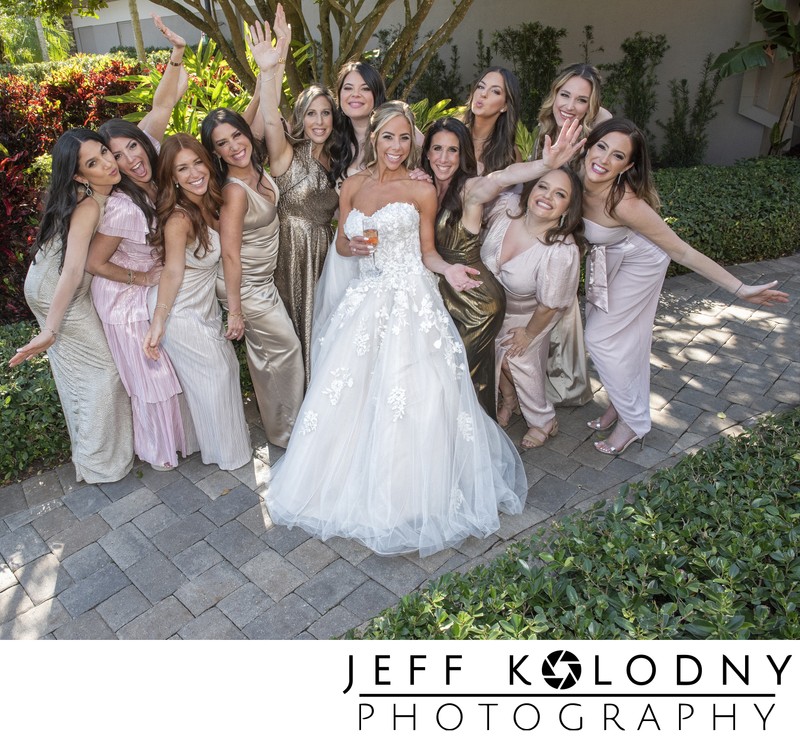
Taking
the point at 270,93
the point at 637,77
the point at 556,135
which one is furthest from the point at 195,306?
the point at 637,77

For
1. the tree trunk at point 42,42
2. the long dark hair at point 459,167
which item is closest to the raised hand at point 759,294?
the long dark hair at point 459,167

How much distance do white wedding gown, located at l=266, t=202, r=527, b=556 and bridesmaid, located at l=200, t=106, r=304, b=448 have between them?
0.54 metres

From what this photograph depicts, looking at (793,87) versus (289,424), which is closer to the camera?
(289,424)

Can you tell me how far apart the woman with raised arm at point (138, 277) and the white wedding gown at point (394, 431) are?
0.92 m

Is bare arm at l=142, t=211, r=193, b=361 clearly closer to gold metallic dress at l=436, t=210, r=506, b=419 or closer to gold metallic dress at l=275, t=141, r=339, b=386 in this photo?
gold metallic dress at l=275, t=141, r=339, b=386

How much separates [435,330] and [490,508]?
43.1 inches

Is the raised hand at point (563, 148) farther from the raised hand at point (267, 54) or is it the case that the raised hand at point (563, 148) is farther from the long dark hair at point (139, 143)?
the long dark hair at point (139, 143)

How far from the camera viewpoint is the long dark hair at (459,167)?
12.6 feet

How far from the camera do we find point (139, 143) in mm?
3840

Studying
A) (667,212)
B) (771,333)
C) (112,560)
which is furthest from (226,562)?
(667,212)

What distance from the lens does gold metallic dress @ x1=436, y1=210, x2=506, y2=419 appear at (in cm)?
399

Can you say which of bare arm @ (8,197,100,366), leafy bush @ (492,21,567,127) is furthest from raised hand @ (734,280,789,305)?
leafy bush @ (492,21,567,127)

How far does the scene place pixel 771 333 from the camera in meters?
6.11

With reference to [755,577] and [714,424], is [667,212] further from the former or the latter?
[755,577]
